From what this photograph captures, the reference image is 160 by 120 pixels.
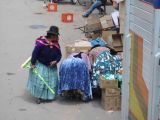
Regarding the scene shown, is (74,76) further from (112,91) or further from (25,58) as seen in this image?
(25,58)

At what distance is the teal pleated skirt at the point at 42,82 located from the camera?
8.85 meters

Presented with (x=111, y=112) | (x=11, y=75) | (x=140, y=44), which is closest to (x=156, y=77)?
(x=140, y=44)

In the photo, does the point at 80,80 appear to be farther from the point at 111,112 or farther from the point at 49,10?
the point at 49,10

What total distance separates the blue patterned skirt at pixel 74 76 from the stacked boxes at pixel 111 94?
38 cm

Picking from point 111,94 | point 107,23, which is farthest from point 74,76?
point 107,23

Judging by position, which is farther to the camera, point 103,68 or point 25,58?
point 25,58

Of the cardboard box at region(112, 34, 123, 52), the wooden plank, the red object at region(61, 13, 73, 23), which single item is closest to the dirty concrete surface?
the red object at region(61, 13, 73, 23)

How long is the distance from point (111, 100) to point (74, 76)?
2.58 ft

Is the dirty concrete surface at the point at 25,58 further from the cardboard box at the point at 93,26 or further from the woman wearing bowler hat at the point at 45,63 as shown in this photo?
the cardboard box at the point at 93,26

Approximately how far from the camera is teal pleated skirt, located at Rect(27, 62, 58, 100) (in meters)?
8.85

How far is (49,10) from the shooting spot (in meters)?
20.8

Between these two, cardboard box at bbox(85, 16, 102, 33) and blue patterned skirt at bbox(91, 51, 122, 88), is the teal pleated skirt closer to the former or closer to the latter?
blue patterned skirt at bbox(91, 51, 122, 88)

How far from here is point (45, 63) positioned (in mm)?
8836

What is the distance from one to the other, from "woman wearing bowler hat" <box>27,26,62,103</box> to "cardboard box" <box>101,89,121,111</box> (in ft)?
3.30
